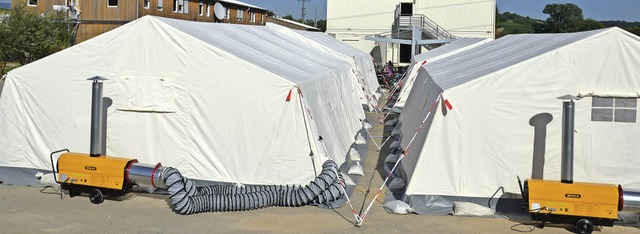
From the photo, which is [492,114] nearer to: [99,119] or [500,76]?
[500,76]

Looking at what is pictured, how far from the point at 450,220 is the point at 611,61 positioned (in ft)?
9.15

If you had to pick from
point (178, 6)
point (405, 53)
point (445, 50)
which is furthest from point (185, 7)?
point (445, 50)

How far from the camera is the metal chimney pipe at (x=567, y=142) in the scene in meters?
7.83

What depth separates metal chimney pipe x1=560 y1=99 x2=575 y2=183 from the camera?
7828 millimetres

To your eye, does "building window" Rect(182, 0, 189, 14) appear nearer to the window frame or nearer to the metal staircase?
the window frame

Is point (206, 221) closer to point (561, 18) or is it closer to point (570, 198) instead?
point (570, 198)

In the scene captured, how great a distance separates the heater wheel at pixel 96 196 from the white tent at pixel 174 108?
1072 mm

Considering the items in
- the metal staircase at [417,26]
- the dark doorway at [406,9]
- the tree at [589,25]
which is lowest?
the metal staircase at [417,26]

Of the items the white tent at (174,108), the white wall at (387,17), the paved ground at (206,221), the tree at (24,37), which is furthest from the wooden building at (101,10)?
the paved ground at (206,221)

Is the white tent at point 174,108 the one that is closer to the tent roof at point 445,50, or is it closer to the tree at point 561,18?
the tent roof at point 445,50

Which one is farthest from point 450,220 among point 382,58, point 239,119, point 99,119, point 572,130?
point 382,58

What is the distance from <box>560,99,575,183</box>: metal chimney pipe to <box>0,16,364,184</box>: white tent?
3.06 metres

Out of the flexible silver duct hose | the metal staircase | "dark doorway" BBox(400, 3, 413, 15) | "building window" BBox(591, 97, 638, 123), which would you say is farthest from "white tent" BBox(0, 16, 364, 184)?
"dark doorway" BBox(400, 3, 413, 15)

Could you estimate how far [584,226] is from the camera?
25.2 ft
